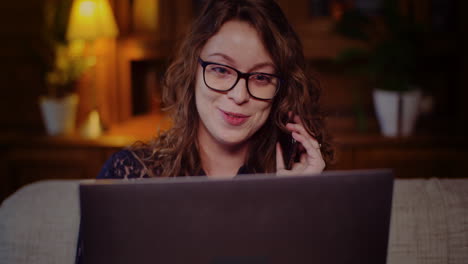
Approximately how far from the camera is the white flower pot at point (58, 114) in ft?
9.41

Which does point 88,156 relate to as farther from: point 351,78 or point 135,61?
point 351,78

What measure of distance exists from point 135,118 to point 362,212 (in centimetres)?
Answer: 260

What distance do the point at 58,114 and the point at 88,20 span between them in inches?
22.7

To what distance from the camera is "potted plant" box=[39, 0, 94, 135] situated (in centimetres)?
288

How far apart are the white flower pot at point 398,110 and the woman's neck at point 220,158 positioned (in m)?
1.69

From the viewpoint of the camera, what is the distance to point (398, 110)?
2768 mm

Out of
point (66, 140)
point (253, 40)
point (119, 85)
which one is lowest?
point (66, 140)

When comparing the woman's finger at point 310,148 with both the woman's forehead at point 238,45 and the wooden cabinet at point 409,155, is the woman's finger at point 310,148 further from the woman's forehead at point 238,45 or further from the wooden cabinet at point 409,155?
the wooden cabinet at point 409,155

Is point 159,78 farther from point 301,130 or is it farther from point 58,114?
point 301,130

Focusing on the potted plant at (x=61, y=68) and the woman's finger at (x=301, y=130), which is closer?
the woman's finger at (x=301, y=130)

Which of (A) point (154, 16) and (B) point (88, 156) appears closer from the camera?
(B) point (88, 156)

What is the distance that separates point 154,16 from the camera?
10.2 feet

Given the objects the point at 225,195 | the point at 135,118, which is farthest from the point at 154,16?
the point at 225,195

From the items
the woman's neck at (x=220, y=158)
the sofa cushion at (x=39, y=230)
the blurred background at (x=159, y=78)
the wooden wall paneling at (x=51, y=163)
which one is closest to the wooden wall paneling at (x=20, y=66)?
the blurred background at (x=159, y=78)
